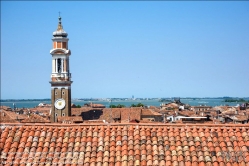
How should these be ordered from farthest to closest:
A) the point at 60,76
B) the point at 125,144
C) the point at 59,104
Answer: the point at 59,104, the point at 60,76, the point at 125,144

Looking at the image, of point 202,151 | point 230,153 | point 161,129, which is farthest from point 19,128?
point 230,153

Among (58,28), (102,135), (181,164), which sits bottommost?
(181,164)

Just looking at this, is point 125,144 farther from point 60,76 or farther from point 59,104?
point 59,104

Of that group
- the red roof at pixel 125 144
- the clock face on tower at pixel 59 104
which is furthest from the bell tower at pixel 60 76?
the red roof at pixel 125 144

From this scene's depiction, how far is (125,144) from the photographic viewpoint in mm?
8141

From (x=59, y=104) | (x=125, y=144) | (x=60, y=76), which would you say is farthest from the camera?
(x=59, y=104)

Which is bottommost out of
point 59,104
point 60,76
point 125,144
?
point 125,144

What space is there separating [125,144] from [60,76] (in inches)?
1435

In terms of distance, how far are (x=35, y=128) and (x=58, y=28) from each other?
37564 mm

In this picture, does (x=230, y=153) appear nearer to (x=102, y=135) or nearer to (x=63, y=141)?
(x=102, y=135)

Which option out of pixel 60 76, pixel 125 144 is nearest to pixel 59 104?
pixel 60 76

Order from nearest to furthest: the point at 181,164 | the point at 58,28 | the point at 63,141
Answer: the point at 181,164, the point at 63,141, the point at 58,28

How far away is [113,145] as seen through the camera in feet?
26.7

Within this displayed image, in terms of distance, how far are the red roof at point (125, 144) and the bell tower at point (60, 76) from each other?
35.5 meters
